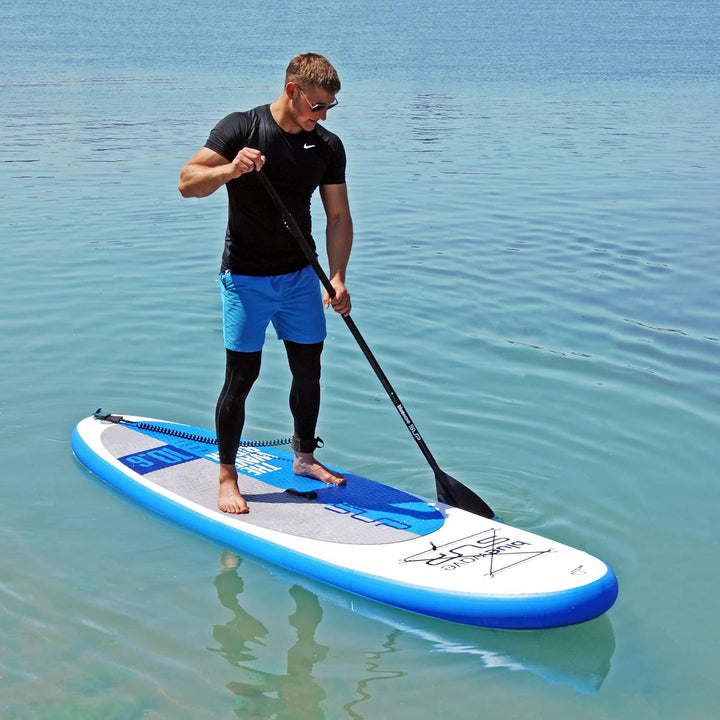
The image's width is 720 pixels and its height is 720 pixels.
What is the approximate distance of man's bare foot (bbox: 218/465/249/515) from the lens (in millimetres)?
5422

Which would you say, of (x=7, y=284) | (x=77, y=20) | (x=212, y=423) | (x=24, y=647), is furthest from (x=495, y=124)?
(x=77, y=20)

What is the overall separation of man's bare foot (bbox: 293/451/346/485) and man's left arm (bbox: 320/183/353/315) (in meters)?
0.94

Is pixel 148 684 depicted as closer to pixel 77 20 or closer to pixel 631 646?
pixel 631 646

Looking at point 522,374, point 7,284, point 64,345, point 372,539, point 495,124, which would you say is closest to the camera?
point 372,539

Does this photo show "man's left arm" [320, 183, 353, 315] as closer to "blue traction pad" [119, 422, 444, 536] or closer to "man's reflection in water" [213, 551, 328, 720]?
"blue traction pad" [119, 422, 444, 536]

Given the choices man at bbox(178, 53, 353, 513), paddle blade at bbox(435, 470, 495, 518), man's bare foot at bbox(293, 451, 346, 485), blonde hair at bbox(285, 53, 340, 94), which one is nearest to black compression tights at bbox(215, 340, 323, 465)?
man at bbox(178, 53, 353, 513)

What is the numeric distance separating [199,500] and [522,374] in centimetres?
319

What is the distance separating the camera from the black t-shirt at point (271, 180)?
4992 mm

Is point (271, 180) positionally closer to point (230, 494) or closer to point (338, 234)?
point (338, 234)

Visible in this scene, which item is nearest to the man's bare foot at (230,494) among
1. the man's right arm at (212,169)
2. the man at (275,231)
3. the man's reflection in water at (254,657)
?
the man at (275,231)

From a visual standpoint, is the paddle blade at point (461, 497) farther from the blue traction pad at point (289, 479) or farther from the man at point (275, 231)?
the man at point (275, 231)

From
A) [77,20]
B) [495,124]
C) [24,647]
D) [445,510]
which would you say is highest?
[77,20]

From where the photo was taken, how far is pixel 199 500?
18.4 ft

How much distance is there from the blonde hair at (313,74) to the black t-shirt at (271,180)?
25cm
